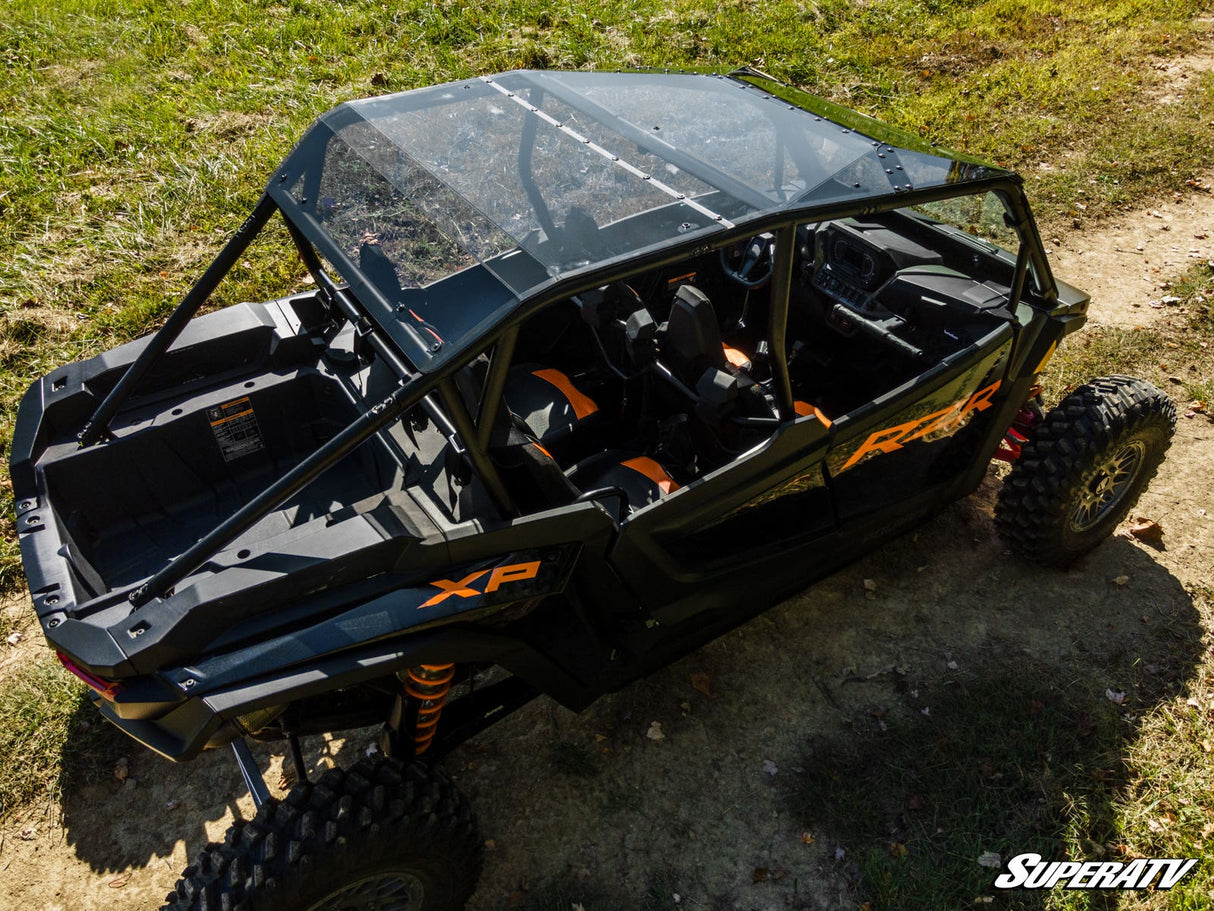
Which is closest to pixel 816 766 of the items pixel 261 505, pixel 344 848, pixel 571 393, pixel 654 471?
pixel 654 471

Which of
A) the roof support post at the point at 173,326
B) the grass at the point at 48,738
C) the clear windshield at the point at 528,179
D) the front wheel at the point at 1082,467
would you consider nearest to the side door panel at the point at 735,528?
the clear windshield at the point at 528,179

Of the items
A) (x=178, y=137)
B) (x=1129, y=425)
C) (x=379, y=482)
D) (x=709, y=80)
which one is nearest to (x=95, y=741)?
(x=379, y=482)

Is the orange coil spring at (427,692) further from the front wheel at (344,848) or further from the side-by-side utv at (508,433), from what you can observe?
the front wheel at (344,848)

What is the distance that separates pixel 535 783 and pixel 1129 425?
9.77 ft

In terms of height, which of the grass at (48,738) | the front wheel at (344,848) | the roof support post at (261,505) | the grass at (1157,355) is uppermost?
the roof support post at (261,505)

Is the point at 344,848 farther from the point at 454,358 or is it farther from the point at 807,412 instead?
the point at 807,412

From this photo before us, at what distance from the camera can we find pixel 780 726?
374cm

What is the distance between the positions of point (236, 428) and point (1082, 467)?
354 cm

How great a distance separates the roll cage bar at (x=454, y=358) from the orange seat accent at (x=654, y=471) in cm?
50

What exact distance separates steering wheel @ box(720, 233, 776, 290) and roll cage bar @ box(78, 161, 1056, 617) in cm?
106

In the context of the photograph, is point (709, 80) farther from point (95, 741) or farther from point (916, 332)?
point (95, 741)

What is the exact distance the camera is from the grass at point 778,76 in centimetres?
347

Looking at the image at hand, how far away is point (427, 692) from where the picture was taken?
2863mm

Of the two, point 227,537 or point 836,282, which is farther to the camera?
point 836,282
